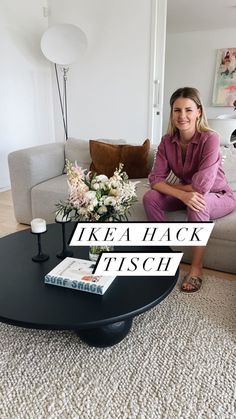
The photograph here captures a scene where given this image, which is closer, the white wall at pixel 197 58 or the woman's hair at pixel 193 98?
the woman's hair at pixel 193 98

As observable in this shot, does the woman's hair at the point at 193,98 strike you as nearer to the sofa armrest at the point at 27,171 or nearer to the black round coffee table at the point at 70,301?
the black round coffee table at the point at 70,301

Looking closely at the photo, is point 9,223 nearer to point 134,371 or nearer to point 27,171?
point 27,171

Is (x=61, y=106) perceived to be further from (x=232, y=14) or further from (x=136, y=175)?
(x=232, y=14)

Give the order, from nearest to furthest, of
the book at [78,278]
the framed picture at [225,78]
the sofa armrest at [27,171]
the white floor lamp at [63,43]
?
the book at [78,278] < the sofa armrest at [27,171] < the white floor lamp at [63,43] < the framed picture at [225,78]

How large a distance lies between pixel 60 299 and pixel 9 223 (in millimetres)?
1669

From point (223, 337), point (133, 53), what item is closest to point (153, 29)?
point (133, 53)

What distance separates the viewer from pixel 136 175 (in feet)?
7.91

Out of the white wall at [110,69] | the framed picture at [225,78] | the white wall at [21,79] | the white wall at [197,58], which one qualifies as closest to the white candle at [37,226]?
the white wall at [21,79]

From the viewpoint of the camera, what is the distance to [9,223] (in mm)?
2609

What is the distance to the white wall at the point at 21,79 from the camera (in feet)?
11.1

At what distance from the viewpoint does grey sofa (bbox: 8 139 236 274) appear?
1.81 metres

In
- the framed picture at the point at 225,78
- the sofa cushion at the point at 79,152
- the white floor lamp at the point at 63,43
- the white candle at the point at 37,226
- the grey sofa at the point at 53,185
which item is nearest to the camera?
the white candle at the point at 37,226

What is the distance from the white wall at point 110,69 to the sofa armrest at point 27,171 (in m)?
1.44

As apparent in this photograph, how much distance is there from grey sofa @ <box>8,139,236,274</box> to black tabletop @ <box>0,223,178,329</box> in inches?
26.3
